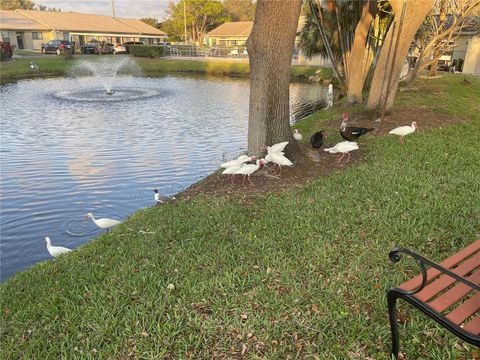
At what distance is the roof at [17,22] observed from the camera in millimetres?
50750

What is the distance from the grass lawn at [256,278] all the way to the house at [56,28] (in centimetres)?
5529

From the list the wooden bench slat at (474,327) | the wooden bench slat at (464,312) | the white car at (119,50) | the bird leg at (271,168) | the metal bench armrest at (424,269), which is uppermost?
the white car at (119,50)

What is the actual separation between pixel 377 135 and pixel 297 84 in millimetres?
21113

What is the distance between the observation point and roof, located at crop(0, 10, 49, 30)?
50750 mm

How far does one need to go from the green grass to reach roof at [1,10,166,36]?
66.0ft

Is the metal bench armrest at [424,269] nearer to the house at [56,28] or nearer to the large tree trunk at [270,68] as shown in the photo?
the large tree trunk at [270,68]

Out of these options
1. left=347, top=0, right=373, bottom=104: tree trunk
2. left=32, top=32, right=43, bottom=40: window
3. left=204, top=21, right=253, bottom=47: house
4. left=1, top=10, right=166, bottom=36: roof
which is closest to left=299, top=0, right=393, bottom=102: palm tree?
left=347, top=0, right=373, bottom=104: tree trunk

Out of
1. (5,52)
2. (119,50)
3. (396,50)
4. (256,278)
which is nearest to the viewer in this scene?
(256,278)

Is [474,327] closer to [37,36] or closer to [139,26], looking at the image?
[37,36]

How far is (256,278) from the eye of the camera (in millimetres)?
3852

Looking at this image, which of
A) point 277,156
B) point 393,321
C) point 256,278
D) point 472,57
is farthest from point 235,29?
point 393,321

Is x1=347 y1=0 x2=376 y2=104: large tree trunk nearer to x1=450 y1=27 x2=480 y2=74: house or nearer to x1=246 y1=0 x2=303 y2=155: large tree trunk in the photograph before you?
x1=246 y1=0 x2=303 y2=155: large tree trunk

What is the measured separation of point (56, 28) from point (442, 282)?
5965 cm

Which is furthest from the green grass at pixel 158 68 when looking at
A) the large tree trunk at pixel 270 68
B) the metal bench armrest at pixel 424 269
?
the metal bench armrest at pixel 424 269
